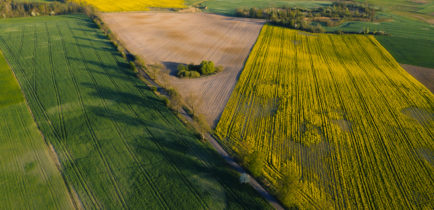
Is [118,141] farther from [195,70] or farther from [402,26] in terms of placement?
[402,26]

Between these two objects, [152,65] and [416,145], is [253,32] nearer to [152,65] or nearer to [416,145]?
[152,65]

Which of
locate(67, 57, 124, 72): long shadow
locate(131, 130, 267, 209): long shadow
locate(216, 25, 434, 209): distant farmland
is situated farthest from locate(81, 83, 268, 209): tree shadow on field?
locate(67, 57, 124, 72): long shadow

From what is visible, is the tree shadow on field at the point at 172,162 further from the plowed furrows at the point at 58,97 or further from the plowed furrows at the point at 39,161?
the plowed furrows at the point at 39,161

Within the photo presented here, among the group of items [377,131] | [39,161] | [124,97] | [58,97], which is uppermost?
[58,97]

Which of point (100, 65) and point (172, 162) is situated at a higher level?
point (100, 65)

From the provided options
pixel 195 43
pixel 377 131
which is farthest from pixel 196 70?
pixel 377 131

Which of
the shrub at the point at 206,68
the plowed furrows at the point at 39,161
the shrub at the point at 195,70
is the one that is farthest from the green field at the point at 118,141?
the shrub at the point at 206,68

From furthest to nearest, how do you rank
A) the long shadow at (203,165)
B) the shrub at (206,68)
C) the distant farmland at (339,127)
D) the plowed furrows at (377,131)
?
the shrub at (206,68)
the plowed furrows at (377,131)
the distant farmland at (339,127)
the long shadow at (203,165)
